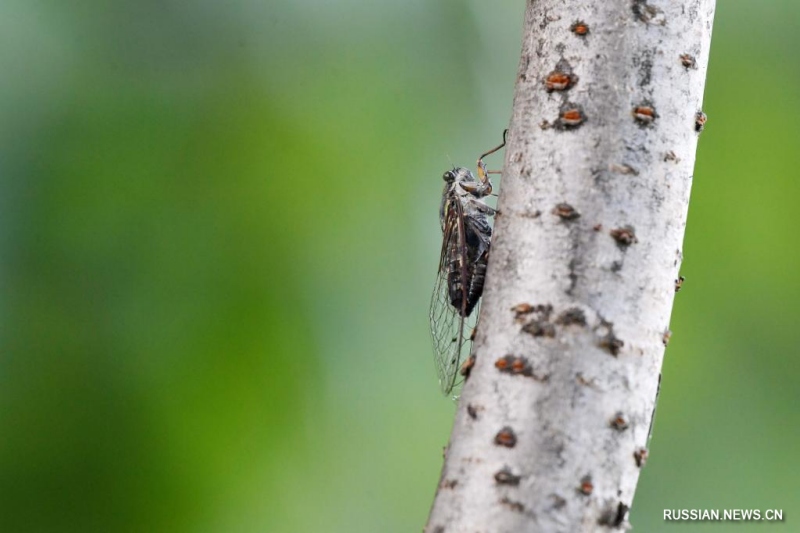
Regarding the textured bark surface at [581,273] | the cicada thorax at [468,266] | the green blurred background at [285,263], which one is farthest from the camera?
the green blurred background at [285,263]

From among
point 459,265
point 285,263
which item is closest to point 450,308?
point 459,265

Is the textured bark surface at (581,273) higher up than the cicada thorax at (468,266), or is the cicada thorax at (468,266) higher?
A: the cicada thorax at (468,266)

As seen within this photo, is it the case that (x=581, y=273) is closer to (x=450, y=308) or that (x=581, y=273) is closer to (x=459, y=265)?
(x=459, y=265)

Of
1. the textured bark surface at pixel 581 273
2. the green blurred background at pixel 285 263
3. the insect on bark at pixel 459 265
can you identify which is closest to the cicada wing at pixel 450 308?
the insect on bark at pixel 459 265

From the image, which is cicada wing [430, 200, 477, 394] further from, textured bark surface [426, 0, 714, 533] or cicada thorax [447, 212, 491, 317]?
textured bark surface [426, 0, 714, 533]

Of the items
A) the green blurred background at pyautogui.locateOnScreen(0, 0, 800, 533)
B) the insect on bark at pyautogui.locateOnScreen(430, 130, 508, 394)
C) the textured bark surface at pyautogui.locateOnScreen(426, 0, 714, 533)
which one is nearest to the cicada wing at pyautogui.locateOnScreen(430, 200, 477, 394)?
the insect on bark at pyautogui.locateOnScreen(430, 130, 508, 394)

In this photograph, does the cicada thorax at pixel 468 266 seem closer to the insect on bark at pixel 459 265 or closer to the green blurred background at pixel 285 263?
the insect on bark at pixel 459 265
